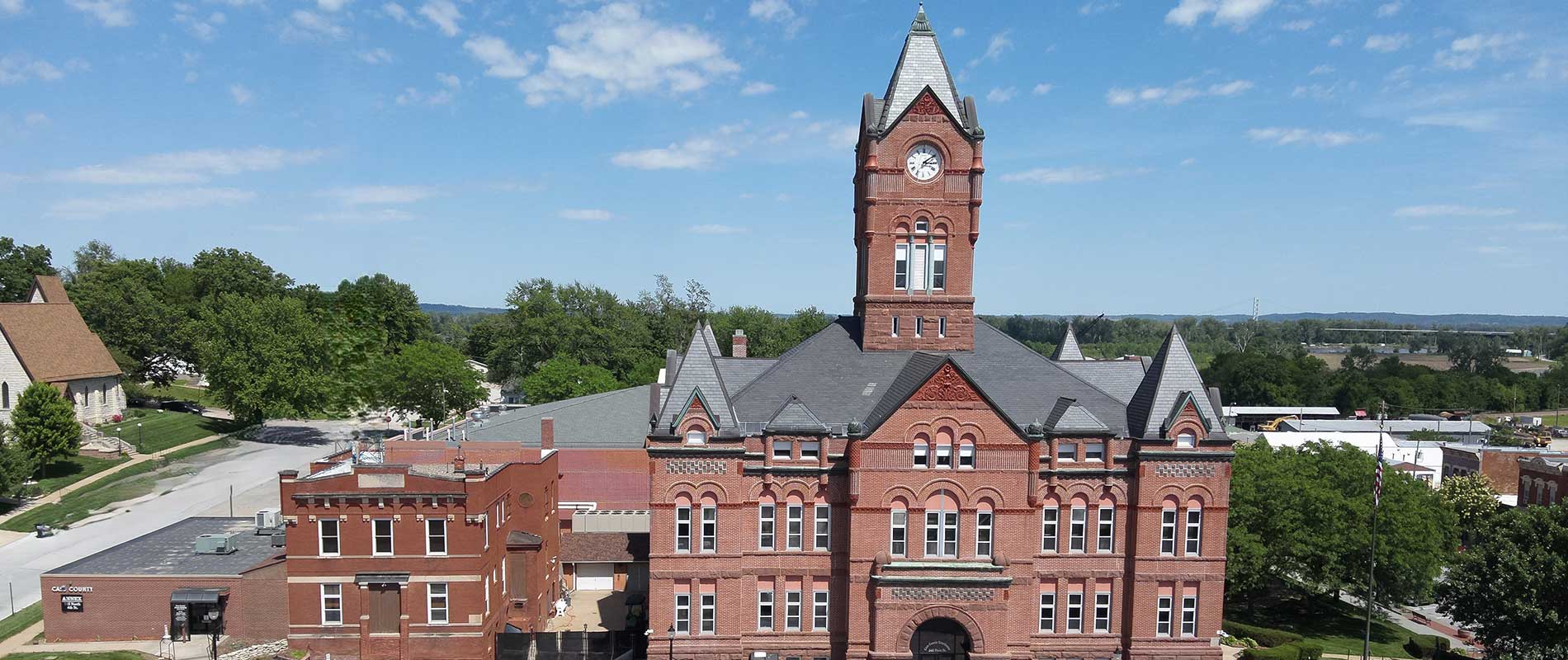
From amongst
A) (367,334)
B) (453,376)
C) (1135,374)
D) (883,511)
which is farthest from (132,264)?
(1135,374)

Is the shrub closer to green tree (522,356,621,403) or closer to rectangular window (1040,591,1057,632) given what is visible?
rectangular window (1040,591,1057,632)

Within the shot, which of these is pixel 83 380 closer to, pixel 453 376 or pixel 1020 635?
pixel 453 376

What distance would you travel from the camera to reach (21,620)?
35.6 m

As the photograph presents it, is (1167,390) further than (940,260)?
No

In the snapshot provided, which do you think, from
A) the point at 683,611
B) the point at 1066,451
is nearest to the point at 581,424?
the point at 683,611

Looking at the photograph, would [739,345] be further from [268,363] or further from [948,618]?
[268,363]

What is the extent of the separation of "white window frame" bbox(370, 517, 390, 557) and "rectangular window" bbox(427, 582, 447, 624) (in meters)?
2.23

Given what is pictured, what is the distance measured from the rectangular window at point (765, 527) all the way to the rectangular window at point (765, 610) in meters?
1.97

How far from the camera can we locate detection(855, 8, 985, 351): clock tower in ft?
118

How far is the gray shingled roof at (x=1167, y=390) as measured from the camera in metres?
31.8

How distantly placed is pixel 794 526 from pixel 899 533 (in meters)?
4.30

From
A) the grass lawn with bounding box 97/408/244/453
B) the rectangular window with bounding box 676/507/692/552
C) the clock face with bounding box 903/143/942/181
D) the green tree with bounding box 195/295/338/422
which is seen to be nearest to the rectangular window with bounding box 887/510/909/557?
the rectangular window with bounding box 676/507/692/552

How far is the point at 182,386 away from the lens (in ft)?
346

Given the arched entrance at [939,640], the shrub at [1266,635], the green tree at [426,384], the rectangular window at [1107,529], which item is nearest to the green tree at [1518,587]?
the shrub at [1266,635]
